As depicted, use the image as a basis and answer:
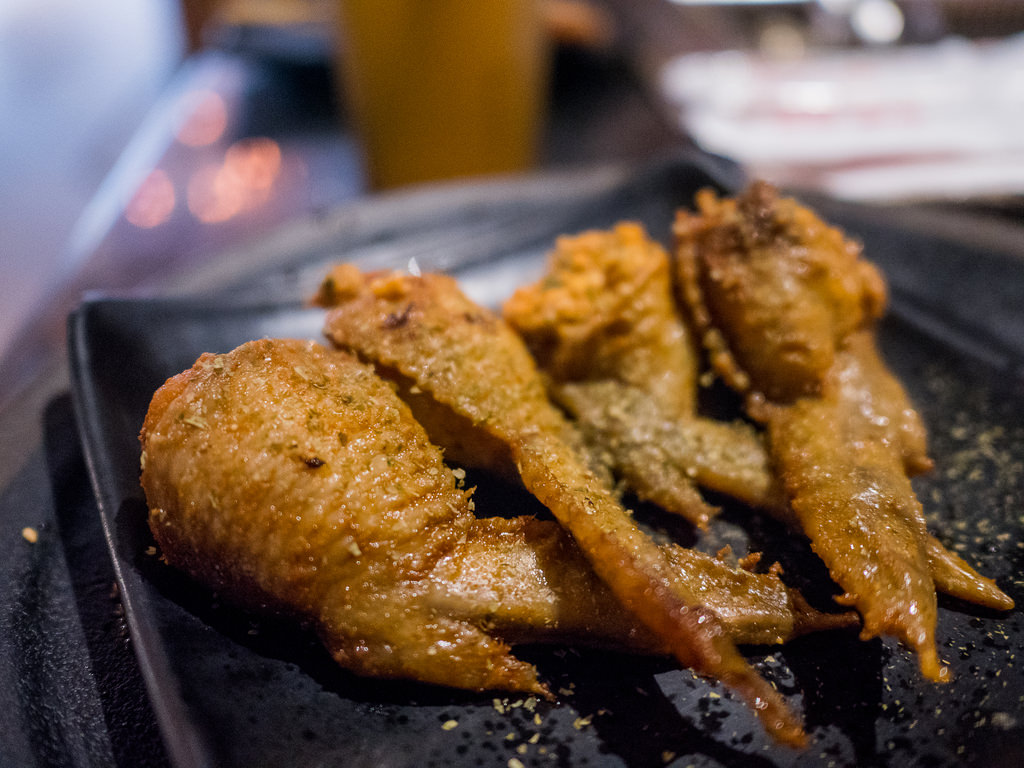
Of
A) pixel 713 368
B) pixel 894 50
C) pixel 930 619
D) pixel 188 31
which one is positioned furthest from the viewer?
pixel 188 31

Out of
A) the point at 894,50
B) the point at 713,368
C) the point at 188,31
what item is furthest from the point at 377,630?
the point at 188,31

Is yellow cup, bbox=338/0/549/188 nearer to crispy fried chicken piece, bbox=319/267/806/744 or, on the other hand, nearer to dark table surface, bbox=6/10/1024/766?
dark table surface, bbox=6/10/1024/766

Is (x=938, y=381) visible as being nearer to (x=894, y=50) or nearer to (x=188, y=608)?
(x=188, y=608)

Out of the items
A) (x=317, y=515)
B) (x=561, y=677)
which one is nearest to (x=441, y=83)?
(x=317, y=515)

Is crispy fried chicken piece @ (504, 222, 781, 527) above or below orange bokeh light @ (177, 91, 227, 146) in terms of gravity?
below

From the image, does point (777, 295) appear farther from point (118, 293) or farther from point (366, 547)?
point (118, 293)

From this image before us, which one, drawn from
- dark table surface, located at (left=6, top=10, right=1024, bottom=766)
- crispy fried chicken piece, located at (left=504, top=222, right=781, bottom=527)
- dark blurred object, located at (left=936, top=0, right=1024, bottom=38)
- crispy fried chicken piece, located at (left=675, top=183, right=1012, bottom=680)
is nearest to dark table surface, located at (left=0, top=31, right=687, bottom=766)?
dark table surface, located at (left=6, top=10, right=1024, bottom=766)
